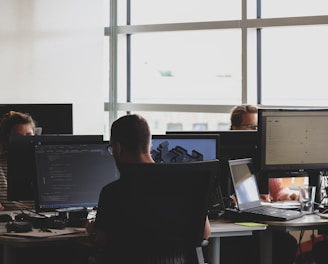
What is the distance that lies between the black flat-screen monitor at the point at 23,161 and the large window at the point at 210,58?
9.70 feet

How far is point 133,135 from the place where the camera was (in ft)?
10.2

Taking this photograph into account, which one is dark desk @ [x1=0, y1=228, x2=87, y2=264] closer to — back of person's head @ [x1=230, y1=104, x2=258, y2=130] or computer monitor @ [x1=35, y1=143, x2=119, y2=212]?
computer monitor @ [x1=35, y1=143, x2=119, y2=212]

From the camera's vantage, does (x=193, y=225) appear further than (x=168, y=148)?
No

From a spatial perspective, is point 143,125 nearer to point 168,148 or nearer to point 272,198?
point 168,148

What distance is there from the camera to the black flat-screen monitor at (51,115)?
580 centimetres

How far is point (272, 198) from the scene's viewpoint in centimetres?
455

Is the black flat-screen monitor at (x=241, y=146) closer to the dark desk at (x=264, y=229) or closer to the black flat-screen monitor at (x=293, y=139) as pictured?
the black flat-screen monitor at (x=293, y=139)

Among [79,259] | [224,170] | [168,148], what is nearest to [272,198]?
[224,170]

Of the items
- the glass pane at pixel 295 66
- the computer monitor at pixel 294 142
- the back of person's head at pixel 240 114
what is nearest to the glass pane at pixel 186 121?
the glass pane at pixel 295 66

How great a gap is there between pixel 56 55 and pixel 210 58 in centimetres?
145

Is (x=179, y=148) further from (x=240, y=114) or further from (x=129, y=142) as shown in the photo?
(x=240, y=114)

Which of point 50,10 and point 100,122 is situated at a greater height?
point 50,10

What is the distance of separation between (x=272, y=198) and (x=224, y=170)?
2.10 feet

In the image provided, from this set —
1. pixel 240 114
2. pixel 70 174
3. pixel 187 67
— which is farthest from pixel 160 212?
pixel 187 67
